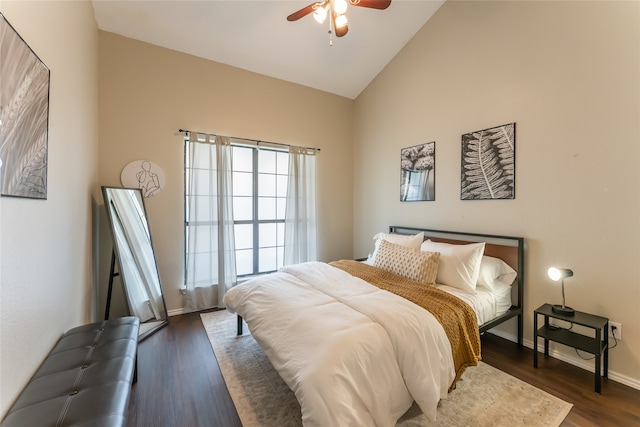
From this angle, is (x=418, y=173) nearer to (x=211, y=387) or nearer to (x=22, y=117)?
(x=211, y=387)

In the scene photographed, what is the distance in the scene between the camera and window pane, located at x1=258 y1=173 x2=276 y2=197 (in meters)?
3.75

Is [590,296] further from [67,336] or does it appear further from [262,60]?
[262,60]

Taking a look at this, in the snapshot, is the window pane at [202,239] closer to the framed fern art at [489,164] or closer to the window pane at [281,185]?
the window pane at [281,185]

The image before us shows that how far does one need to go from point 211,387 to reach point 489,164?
3.17 metres

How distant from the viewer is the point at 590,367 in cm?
204

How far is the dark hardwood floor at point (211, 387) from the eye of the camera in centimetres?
161

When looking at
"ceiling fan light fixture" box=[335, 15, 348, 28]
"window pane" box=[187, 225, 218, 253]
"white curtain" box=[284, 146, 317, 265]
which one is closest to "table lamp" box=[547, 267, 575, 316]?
"ceiling fan light fixture" box=[335, 15, 348, 28]

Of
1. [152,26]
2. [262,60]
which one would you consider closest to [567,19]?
[262,60]

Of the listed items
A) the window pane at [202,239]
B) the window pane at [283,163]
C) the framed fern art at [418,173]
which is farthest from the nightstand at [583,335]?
the window pane at [202,239]

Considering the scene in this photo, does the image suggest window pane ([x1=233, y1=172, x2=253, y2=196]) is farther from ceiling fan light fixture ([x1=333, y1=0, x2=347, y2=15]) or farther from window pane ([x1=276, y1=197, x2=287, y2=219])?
ceiling fan light fixture ([x1=333, y1=0, x2=347, y2=15])

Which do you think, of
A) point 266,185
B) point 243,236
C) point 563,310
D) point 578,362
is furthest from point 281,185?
point 578,362

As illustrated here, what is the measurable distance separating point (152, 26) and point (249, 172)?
6.07 ft

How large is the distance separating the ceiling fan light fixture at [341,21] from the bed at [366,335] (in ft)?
6.87

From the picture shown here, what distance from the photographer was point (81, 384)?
125cm
